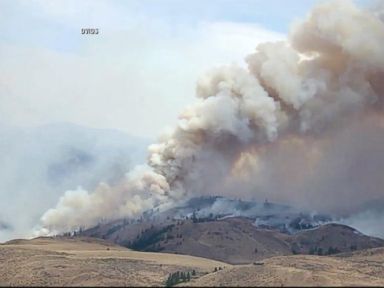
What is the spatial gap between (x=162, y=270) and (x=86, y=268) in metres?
16.9

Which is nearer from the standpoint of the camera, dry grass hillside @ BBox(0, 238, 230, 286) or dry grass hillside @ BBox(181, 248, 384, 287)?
dry grass hillside @ BBox(181, 248, 384, 287)

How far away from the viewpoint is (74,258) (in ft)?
449

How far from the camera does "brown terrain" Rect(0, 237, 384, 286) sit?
10069 centimetres

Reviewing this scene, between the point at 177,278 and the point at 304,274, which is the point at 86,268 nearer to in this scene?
the point at 177,278

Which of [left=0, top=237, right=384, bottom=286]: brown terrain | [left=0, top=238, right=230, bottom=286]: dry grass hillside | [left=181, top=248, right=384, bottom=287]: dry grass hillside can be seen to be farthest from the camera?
[left=0, top=238, right=230, bottom=286]: dry grass hillside

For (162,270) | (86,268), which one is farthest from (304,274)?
(86,268)

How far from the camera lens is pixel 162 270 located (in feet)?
Result: 425

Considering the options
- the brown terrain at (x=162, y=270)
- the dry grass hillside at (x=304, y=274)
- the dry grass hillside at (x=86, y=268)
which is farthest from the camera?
the dry grass hillside at (x=86, y=268)

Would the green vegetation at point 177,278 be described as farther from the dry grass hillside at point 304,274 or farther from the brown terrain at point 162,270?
the dry grass hillside at point 304,274

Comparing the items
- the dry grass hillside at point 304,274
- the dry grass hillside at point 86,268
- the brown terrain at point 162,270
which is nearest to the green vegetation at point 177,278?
the brown terrain at point 162,270

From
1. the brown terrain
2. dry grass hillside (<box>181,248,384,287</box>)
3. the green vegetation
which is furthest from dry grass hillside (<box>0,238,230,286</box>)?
dry grass hillside (<box>181,248,384,287</box>)

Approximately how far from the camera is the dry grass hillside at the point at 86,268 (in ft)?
350

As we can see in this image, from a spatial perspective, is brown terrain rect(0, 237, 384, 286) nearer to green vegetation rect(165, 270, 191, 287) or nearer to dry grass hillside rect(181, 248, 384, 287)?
dry grass hillside rect(181, 248, 384, 287)

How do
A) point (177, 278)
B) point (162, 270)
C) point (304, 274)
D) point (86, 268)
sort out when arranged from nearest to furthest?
point (304, 274)
point (177, 278)
point (86, 268)
point (162, 270)
